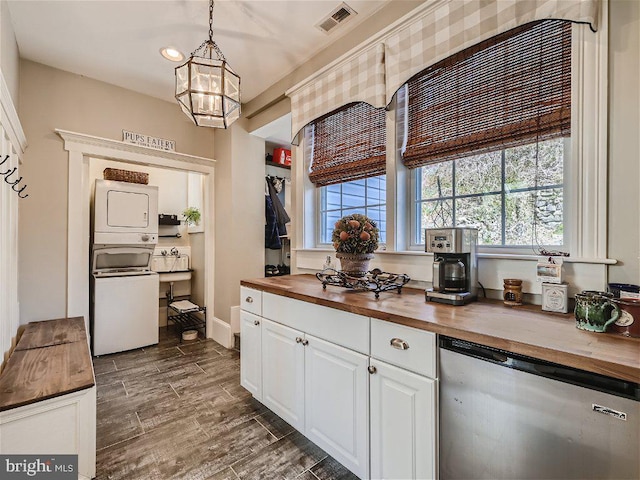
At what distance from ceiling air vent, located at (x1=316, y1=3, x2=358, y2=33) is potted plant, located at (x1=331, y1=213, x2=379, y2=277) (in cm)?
143

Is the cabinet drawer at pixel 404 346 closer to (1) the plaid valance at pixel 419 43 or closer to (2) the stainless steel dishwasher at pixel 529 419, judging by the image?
(2) the stainless steel dishwasher at pixel 529 419

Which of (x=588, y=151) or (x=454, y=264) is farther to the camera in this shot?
(x=454, y=264)

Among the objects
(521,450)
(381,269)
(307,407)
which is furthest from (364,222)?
(521,450)

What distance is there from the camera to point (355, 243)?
183cm

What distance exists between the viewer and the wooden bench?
4.41 feet

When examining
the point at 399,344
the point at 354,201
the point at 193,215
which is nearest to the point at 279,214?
the point at 193,215

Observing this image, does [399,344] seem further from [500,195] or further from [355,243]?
[500,195]

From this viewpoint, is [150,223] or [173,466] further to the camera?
[150,223]

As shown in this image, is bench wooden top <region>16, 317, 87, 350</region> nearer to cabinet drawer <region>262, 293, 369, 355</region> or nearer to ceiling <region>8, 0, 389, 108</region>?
cabinet drawer <region>262, 293, 369, 355</region>

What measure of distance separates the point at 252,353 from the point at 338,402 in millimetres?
838

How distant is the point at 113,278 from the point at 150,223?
2.35 ft

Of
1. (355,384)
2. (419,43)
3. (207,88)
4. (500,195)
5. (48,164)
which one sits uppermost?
(419,43)

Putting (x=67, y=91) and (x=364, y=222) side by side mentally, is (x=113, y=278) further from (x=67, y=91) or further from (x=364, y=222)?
(x=364, y=222)

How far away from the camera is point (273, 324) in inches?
74.4
